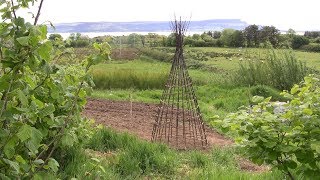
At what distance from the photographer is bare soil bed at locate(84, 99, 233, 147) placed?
7813 millimetres

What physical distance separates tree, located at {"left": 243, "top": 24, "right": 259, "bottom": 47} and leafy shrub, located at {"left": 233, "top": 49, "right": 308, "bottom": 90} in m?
12.8

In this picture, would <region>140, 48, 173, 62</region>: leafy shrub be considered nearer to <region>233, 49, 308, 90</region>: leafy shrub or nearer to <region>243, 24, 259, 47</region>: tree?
<region>243, 24, 259, 47</region>: tree

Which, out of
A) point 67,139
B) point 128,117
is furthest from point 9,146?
point 128,117

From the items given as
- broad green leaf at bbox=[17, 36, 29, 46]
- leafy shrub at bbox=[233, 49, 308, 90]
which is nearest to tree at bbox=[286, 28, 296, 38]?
leafy shrub at bbox=[233, 49, 308, 90]

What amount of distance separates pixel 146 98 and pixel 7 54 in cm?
1067

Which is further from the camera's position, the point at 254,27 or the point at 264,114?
the point at 254,27

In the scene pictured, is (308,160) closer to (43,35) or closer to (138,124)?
(43,35)

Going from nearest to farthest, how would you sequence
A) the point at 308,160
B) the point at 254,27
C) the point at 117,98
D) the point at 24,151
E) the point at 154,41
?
the point at 24,151, the point at 308,160, the point at 117,98, the point at 254,27, the point at 154,41

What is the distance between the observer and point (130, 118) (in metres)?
9.10

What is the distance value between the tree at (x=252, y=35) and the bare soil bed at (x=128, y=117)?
18.5 m

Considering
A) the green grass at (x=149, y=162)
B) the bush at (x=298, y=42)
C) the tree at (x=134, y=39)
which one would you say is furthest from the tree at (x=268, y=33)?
the green grass at (x=149, y=162)

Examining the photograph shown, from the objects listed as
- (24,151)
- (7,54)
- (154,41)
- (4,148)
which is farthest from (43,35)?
(154,41)

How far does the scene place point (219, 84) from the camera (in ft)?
49.3

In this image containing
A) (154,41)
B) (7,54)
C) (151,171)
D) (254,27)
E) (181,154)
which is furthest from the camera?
(154,41)
